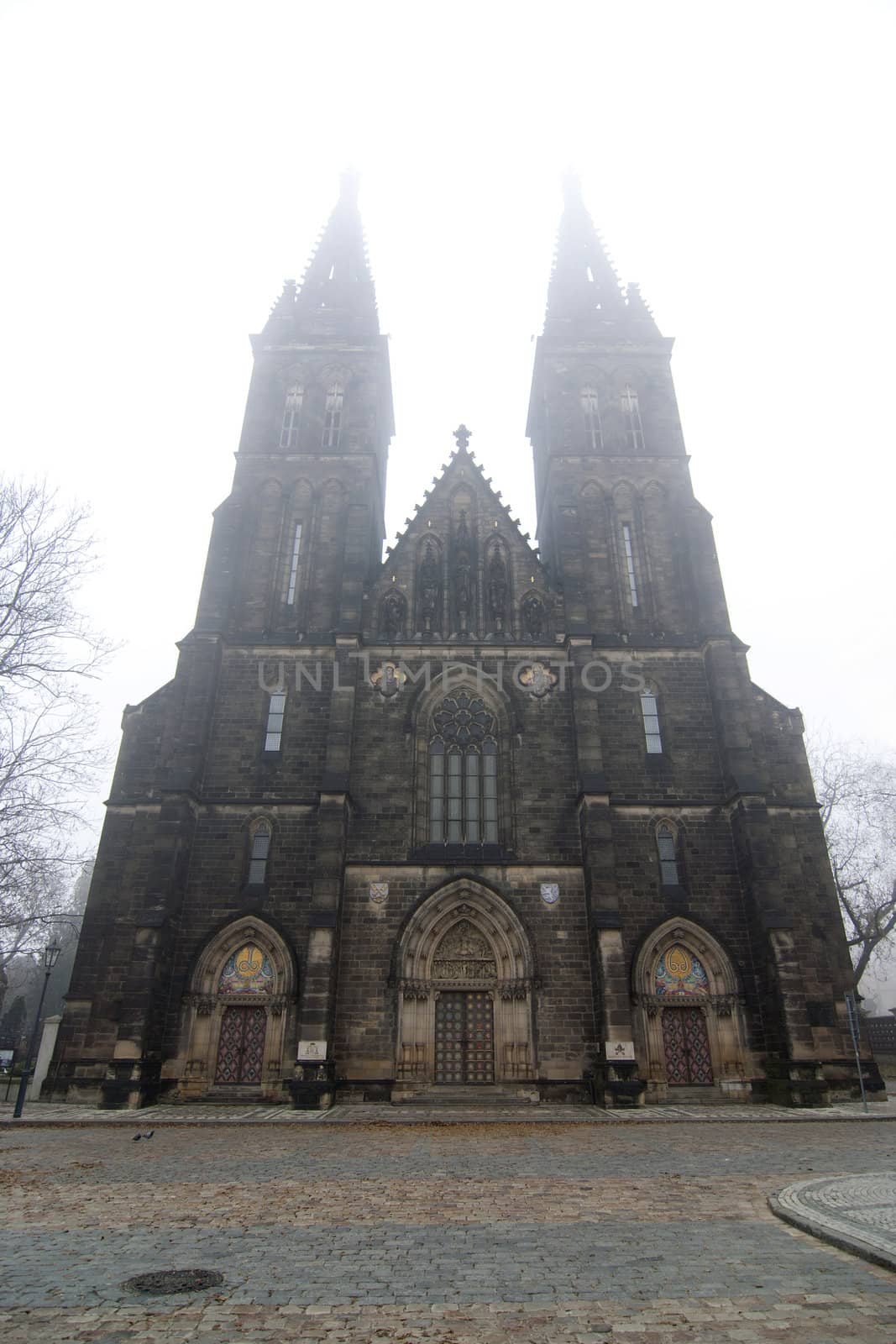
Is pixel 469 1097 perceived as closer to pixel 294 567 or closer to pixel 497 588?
pixel 497 588

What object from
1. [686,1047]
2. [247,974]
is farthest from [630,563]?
[247,974]

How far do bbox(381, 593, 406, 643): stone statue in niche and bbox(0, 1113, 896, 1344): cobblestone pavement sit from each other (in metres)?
15.7

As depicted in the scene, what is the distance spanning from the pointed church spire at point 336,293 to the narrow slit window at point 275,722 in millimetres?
15489

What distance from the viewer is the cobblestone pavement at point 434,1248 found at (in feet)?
16.2

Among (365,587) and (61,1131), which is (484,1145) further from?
(365,587)

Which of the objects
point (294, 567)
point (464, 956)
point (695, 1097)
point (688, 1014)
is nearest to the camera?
point (695, 1097)

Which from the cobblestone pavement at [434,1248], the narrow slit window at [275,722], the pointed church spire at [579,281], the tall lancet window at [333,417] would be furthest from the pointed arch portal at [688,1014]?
the pointed church spire at [579,281]

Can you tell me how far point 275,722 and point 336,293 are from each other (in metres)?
20.6

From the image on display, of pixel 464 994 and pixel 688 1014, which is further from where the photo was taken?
pixel 464 994

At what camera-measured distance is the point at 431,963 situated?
21.7 m

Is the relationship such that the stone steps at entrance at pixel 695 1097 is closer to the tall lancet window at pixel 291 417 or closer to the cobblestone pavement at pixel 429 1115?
the cobblestone pavement at pixel 429 1115

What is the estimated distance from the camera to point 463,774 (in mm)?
23875

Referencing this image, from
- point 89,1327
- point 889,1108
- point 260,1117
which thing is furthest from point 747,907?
point 89,1327

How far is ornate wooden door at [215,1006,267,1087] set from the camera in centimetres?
2053
